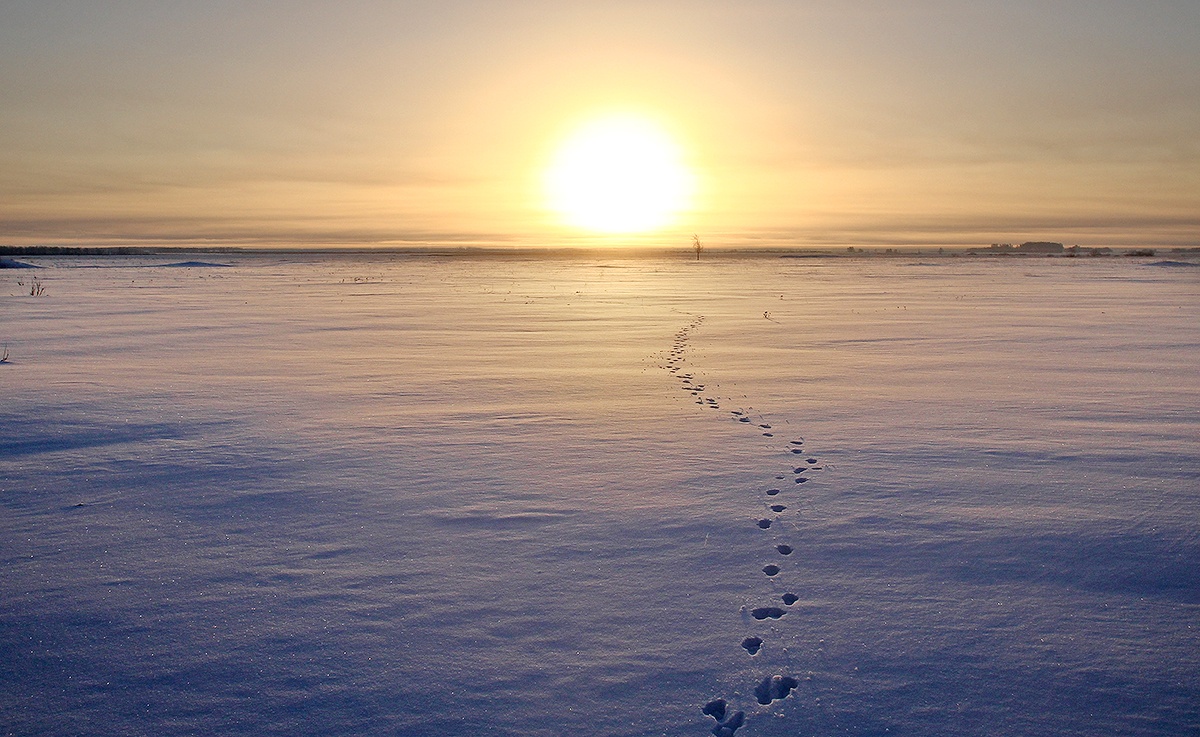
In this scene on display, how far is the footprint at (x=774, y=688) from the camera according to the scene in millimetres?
2598

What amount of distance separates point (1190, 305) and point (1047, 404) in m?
14.9

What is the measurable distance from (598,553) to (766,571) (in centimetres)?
83

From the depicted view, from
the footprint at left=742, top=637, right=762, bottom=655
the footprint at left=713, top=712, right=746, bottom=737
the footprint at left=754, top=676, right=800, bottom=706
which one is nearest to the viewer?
the footprint at left=713, top=712, right=746, bottom=737

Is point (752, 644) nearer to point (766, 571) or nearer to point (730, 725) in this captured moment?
point (730, 725)

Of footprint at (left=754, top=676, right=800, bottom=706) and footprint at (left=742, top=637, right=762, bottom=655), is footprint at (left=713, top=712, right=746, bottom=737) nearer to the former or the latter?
footprint at (left=754, top=676, right=800, bottom=706)

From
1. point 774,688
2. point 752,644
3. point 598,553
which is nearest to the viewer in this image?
point 774,688

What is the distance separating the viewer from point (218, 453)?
5363mm

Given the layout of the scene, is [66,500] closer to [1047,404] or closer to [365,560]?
[365,560]

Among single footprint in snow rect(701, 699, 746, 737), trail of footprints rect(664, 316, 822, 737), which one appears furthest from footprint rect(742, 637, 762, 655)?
single footprint in snow rect(701, 699, 746, 737)

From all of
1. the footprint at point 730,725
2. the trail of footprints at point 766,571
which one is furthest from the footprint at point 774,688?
the footprint at point 730,725

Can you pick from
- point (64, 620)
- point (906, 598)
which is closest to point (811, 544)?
point (906, 598)

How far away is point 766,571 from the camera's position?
3512mm

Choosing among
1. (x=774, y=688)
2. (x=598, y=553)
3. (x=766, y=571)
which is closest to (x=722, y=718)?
(x=774, y=688)

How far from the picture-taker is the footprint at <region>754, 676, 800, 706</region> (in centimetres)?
260
